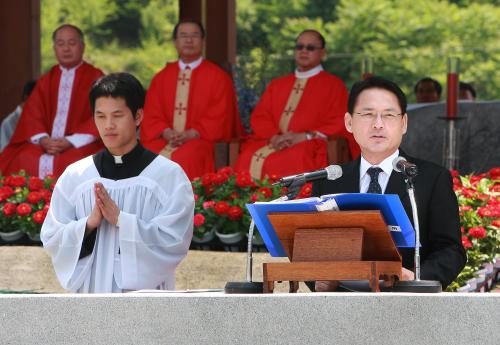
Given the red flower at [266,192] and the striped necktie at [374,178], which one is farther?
the red flower at [266,192]

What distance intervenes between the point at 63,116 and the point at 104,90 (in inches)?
190

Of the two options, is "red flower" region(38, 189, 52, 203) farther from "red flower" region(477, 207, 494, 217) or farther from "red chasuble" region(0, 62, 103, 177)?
"red flower" region(477, 207, 494, 217)

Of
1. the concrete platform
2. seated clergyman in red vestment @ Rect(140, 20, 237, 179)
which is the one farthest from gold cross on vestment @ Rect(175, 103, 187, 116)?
the concrete platform

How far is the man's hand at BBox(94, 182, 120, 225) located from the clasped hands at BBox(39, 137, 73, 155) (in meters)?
4.52

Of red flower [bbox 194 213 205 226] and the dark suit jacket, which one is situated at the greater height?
the dark suit jacket

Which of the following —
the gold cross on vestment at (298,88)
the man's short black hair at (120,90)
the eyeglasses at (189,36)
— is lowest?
the man's short black hair at (120,90)

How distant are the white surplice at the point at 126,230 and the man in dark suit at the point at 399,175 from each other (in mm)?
923

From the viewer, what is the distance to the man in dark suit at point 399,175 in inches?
180

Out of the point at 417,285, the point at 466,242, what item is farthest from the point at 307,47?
the point at 417,285

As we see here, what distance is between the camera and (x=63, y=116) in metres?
10.0

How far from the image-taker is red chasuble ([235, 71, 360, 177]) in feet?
30.5

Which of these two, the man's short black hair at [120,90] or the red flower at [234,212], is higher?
the man's short black hair at [120,90]

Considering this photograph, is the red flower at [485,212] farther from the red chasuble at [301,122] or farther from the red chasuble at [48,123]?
the red chasuble at [48,123]

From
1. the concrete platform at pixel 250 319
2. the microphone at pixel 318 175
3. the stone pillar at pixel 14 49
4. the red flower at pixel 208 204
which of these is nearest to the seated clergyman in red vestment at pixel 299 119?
the red flower at pixel 208 204
